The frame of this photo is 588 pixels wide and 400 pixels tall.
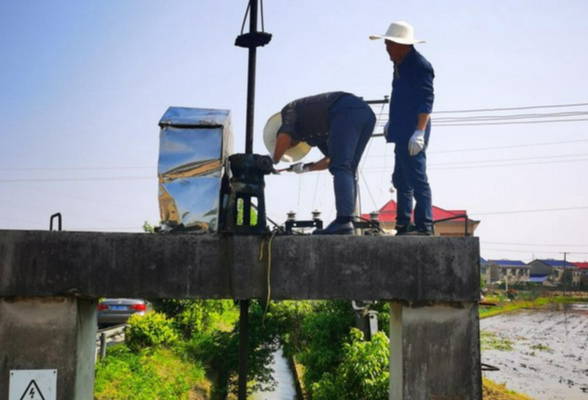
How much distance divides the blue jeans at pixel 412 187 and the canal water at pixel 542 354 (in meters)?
19.6

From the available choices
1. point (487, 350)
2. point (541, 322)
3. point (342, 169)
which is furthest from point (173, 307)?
point (541, 322)

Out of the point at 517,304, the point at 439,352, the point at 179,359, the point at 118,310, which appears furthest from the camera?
the point at 517,304

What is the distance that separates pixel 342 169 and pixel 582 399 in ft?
68.9

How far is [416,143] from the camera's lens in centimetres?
472

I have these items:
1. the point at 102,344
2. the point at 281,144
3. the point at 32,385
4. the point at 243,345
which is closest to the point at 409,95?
the point at 281,144

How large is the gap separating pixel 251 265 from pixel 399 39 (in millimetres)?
2302

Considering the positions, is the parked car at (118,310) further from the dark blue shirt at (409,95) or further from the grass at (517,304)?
the grass at (517,304)

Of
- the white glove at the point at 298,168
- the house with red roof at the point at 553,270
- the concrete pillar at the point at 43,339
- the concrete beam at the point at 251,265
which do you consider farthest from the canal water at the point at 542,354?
the house with red roof at the point at 553,270

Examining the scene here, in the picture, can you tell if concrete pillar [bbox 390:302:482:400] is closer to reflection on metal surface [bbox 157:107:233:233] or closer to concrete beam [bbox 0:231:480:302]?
concrete beam [bbox 0:231:480:302]

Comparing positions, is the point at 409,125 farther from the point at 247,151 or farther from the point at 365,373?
the point at 365,373

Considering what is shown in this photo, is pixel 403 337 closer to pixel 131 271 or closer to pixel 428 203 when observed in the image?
pixel 428 203

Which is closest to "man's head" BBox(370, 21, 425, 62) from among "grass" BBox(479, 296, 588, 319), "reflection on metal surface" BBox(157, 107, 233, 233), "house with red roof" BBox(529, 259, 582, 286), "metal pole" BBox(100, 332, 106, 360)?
"reflection on metal surface" BBox(157, 107, 233, 233)

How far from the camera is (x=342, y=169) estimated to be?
491 centimetres

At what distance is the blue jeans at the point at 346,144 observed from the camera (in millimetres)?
4875
